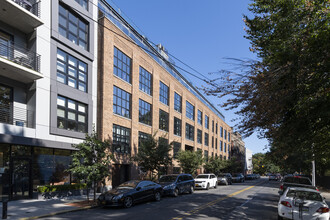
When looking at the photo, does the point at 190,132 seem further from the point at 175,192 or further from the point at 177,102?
the point at 175,192

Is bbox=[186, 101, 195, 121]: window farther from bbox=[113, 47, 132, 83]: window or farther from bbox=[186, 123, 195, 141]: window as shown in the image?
bbox=[113, 47, 132, 83]: window

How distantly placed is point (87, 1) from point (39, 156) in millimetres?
12584

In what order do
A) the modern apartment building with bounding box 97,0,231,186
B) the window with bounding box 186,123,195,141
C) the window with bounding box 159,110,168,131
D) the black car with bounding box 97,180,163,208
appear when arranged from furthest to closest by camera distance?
the window with bounding box 186,123,195,141 → the window with bounding box 159,110,168,131 → the modern apartment building with bounding box 97,0,231,186 → the black car with bounding box 97,180,163,208

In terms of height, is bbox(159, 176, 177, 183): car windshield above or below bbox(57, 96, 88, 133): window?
below

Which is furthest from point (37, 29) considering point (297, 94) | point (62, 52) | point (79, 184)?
point (297, 94)

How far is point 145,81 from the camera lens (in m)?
30.3

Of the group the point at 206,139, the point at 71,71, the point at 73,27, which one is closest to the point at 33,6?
the point at 73,27

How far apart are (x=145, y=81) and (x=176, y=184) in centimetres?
1355

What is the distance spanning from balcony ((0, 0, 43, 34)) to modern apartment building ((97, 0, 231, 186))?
13.8 feet

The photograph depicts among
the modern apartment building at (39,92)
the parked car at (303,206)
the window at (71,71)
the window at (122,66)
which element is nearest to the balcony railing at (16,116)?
the modern apartment building at (39,92)

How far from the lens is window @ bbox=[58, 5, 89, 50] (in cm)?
1938

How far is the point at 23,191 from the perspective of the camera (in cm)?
1598

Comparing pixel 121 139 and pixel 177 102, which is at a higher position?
pixel 177 102

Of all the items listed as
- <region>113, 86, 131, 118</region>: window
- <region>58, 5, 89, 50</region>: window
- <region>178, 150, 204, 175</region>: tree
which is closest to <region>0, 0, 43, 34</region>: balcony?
<region>58, 5, 89, 50</region>: window
